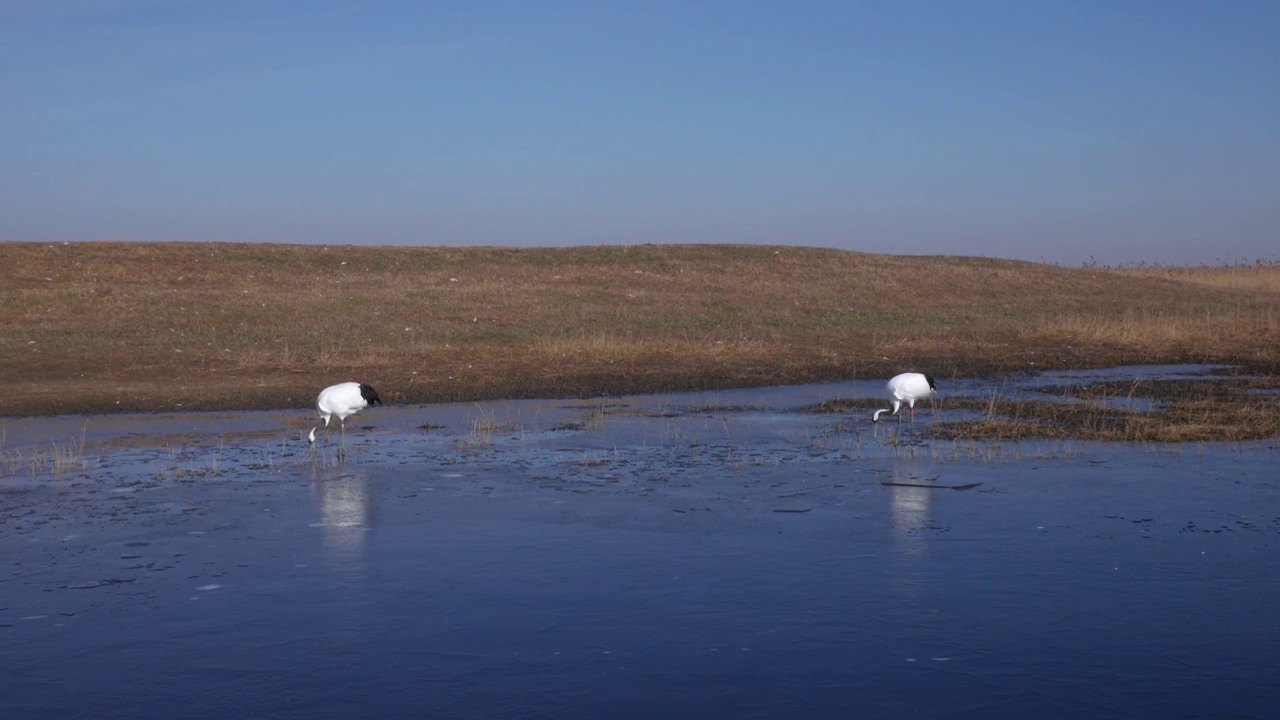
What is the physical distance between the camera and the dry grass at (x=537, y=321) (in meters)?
20.5

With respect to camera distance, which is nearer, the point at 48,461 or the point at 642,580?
the point at 642,580

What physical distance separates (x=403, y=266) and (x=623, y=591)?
30466 millimetres

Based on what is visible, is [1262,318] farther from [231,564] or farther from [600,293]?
[231,564]

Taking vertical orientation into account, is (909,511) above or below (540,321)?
below

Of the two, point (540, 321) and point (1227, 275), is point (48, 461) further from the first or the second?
point (1227, 275)

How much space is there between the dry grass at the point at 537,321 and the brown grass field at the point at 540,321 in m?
0.08

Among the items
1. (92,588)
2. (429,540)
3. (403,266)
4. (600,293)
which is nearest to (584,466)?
(429,540)

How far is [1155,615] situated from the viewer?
766 cm

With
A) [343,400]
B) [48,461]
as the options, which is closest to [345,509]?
[343,400]

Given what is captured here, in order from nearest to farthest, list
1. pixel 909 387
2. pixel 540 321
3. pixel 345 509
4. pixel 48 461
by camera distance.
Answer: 1. pixel 345 509
2. pixel 48 461
3. pixel 909 387
4. pixel 540 321

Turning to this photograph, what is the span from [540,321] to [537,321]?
0.21 ft

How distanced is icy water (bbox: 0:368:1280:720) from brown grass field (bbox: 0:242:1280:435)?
5718 millimetres

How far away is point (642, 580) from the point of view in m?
8.58

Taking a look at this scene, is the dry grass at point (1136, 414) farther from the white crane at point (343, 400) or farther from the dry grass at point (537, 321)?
the white crane at point (343, 400)
